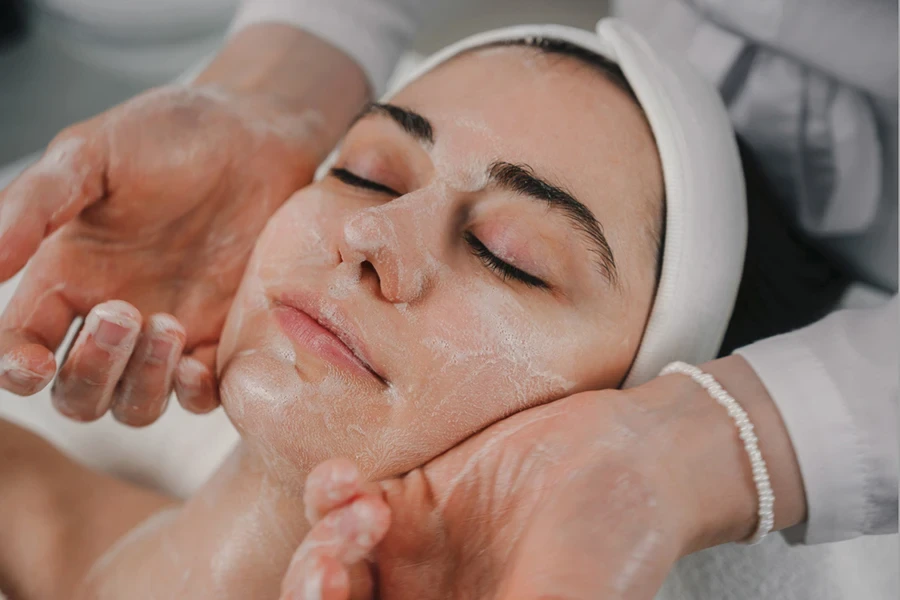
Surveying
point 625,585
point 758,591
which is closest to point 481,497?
point 625,585

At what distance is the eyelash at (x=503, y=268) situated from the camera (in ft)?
2.60

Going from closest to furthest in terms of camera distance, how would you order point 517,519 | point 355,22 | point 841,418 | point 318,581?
1. point 318,581
2. point 517,519
3. point 841,418
4. point 355,22

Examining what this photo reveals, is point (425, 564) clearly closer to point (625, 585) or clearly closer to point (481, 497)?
point (481, 497)

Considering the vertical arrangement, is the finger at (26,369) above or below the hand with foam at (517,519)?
below

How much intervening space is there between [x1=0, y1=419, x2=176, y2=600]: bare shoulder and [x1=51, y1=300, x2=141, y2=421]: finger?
25 centimetres

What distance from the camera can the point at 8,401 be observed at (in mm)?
1298

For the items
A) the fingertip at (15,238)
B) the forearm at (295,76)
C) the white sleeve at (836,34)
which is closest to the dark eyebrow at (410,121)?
the forearm at (295,76)

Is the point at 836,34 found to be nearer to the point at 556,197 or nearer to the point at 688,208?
the point at 688,208

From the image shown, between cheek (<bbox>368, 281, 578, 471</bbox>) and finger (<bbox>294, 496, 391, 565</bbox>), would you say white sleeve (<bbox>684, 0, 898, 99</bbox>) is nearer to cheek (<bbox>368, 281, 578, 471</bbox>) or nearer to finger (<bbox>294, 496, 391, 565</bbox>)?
cheek (<bbox>368, 281, 578, 471</bbox>)

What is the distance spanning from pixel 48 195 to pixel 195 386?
11.3 inches

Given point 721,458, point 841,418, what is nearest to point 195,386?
point 721,458

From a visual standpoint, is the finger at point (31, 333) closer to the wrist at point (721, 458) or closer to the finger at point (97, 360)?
the finger at point (97, 360)

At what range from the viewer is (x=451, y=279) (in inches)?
30.5

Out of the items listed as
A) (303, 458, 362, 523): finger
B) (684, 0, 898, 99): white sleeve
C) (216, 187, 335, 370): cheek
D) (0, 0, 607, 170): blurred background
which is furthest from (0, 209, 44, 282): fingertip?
(0, 0, 607, 170): blurred background
